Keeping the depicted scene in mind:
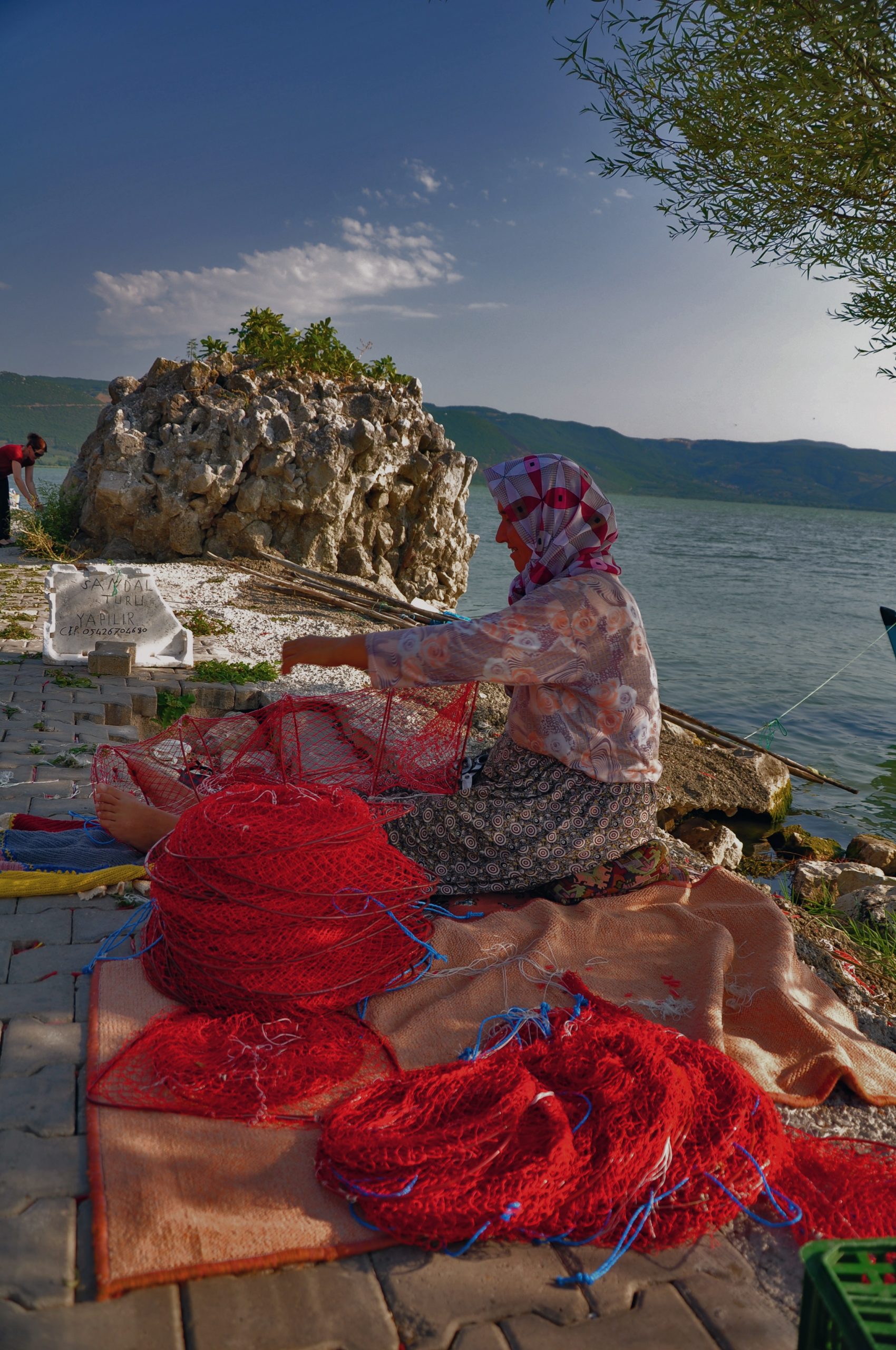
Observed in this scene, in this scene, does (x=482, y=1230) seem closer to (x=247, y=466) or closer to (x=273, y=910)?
(x=273, y=910)

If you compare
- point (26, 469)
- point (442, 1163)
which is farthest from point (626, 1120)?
point (26, 469)

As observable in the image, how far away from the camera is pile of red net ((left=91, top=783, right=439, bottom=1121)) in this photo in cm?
224

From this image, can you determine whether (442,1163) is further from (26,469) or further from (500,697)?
(26,469)

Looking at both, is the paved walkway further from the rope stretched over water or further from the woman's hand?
the rope stretched over water

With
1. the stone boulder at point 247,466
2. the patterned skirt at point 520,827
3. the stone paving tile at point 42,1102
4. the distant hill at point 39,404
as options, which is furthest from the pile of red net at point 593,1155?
the distant hill at point 39,404

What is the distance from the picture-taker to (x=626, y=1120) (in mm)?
2094

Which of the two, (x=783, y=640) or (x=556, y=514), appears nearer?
(x=556, y=514)

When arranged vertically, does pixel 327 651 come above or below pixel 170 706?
above

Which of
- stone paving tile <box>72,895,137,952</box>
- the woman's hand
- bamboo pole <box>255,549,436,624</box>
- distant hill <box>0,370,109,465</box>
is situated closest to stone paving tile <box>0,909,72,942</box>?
stone paving tile <box>72,895,137,952</box>

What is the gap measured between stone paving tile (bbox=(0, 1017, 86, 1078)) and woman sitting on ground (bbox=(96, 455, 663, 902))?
50.0 inches

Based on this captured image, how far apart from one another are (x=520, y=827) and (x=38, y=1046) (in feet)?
5.59

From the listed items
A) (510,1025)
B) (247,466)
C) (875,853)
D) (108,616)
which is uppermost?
(247,466)

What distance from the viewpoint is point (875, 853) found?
657 centimetres

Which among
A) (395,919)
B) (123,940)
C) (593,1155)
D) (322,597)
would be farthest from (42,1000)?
(322,597)
